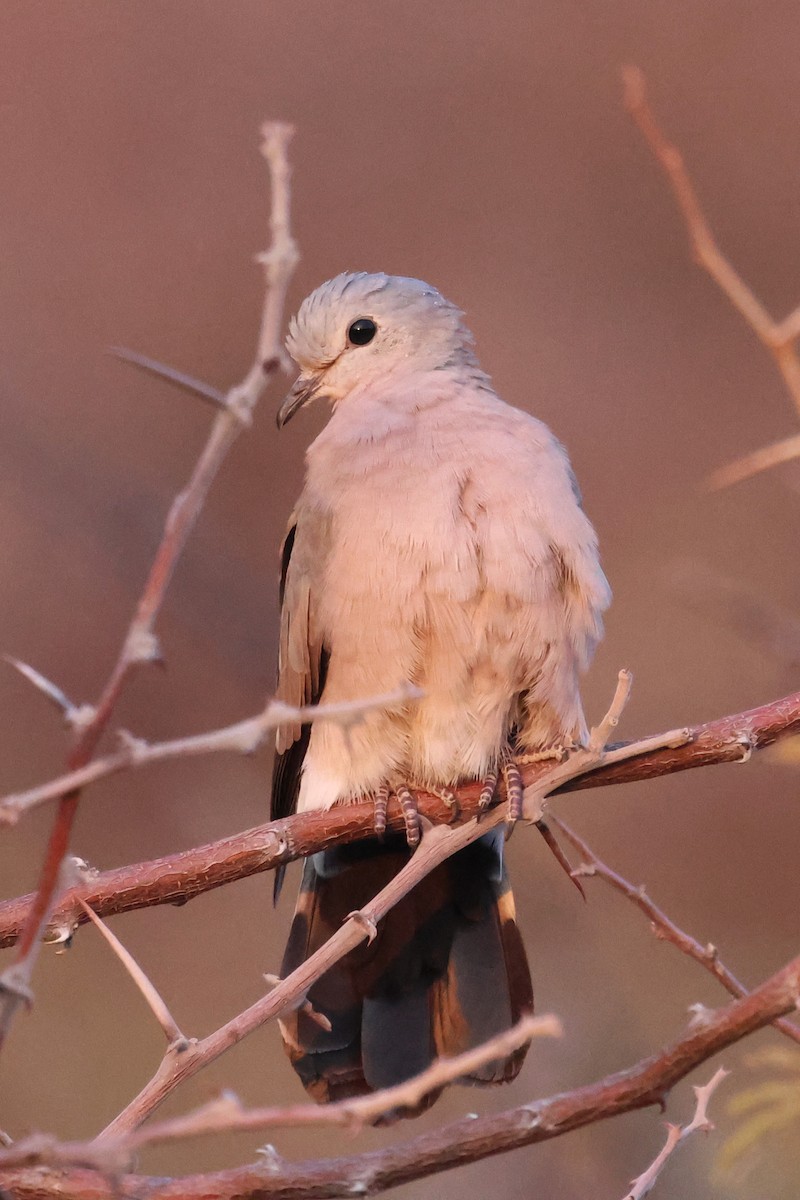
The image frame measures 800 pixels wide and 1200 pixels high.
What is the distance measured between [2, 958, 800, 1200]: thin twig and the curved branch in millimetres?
497

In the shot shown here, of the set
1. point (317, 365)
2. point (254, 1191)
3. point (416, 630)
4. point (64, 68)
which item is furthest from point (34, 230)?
point (254, 1191)

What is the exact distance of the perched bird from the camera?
2480 mm

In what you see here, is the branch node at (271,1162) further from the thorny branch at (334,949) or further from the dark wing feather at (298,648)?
the dark wing feather at (298,648)

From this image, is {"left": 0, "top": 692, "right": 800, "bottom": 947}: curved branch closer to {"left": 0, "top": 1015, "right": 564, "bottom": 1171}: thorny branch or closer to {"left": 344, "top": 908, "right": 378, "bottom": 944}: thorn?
{"left": 344, "top": 908, "right": 378, "bottom": 944}: thorn

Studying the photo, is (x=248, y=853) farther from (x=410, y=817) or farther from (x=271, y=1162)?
(x=271, y=1162)

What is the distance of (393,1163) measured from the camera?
4.64 ft

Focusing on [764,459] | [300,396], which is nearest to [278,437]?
[300,396]

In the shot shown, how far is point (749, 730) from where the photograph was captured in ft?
6.41

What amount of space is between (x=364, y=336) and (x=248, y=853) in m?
1.46

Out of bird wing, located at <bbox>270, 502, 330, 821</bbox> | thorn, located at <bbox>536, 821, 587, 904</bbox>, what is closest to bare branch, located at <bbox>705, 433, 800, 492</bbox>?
thorn, located at <bbox>536, 821, 587, 904</bbox>

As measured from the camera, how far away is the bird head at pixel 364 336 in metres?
3.04

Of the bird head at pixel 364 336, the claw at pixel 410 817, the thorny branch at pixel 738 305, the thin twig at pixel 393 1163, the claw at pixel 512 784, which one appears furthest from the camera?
the bird head at pixel 364 336

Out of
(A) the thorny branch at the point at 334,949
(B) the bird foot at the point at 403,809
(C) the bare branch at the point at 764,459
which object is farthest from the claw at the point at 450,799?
(C) the bare branch at the point at 764,459

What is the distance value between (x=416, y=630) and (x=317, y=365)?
91cm
